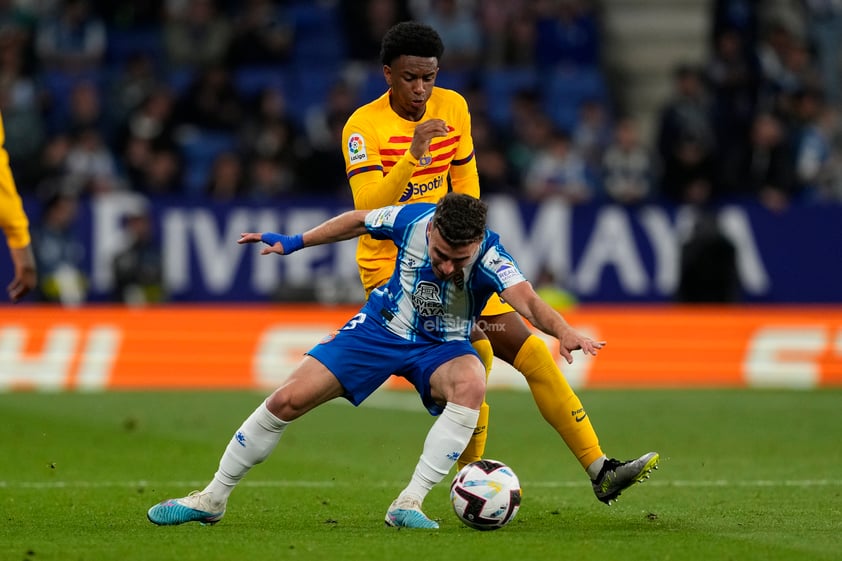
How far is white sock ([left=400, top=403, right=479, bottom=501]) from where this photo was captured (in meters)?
7.52

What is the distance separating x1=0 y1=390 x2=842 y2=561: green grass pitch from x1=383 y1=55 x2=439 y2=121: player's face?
7.12 ft

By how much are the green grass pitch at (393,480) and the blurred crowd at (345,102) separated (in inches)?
138

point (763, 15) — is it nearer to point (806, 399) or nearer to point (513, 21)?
point (513, 21)

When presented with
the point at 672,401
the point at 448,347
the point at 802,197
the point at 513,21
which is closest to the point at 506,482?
the point at 448,347

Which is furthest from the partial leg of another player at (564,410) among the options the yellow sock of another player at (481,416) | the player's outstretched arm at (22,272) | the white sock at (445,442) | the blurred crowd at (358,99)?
the blurred crowd at (358,99)

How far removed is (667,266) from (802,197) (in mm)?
1943

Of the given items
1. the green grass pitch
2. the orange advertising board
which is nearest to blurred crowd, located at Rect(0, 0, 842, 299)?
the orange advertising board

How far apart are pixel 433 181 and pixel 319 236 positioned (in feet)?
3.17

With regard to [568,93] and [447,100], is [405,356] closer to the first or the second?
[447,100]

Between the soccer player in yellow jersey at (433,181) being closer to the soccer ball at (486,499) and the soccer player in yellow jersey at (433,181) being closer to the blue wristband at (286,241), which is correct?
the blue wristband at (286,241)

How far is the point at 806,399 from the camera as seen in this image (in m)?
15.1

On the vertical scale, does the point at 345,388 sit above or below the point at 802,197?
above

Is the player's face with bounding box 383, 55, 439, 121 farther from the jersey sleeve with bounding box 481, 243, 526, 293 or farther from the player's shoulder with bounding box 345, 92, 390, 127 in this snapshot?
the jersey sleeve with bounding box 481, 243, 526, 293

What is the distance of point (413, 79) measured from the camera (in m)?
8.09
